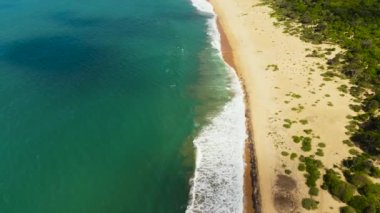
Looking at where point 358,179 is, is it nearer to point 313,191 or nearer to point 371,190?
point 371,190

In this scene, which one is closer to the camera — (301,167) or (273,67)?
(301,167)

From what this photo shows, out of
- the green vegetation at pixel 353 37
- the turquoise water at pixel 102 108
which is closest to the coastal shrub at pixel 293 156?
the green vegetation at pixel 353 37

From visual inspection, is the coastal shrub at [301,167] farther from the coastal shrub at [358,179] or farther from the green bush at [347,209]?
the green bush at [347,209]

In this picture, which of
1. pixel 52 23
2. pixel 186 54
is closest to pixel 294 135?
pixel 186 54

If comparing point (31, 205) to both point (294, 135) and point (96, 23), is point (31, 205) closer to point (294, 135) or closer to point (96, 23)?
point (294, 135)

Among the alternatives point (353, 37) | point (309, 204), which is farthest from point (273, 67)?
point (309, 204)

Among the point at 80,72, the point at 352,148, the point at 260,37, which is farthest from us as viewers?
the point at 260,37
